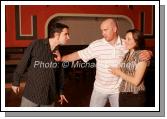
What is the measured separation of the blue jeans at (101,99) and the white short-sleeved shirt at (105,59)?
0.09 ft

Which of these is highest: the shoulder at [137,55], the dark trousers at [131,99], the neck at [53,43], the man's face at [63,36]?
the man's face at [63,36]

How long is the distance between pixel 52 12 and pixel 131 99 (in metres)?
0.84

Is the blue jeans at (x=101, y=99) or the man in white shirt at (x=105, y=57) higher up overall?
the man in white shirt at (x=105, y=57)

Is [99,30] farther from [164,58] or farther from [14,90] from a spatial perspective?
[14,90]

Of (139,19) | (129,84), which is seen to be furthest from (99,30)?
(129,84)

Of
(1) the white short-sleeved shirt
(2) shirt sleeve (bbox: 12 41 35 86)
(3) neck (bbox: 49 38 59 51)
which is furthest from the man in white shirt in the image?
(2) shirt sleeve (bbox: 12 41 35 86)

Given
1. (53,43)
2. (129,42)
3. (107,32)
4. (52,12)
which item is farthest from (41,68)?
(129,42)

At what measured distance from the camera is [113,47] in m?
1.79

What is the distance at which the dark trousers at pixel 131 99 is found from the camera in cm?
182

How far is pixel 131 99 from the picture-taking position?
183 centimetres

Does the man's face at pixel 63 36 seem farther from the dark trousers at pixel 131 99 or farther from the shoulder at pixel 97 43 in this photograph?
the dark trousers at pixel 131 99

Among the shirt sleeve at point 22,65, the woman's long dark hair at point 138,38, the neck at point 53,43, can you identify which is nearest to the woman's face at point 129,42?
the woman's long dark hair at point 138,38

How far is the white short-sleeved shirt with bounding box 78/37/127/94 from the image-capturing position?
180 centimetres

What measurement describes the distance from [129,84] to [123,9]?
54 centimetres
